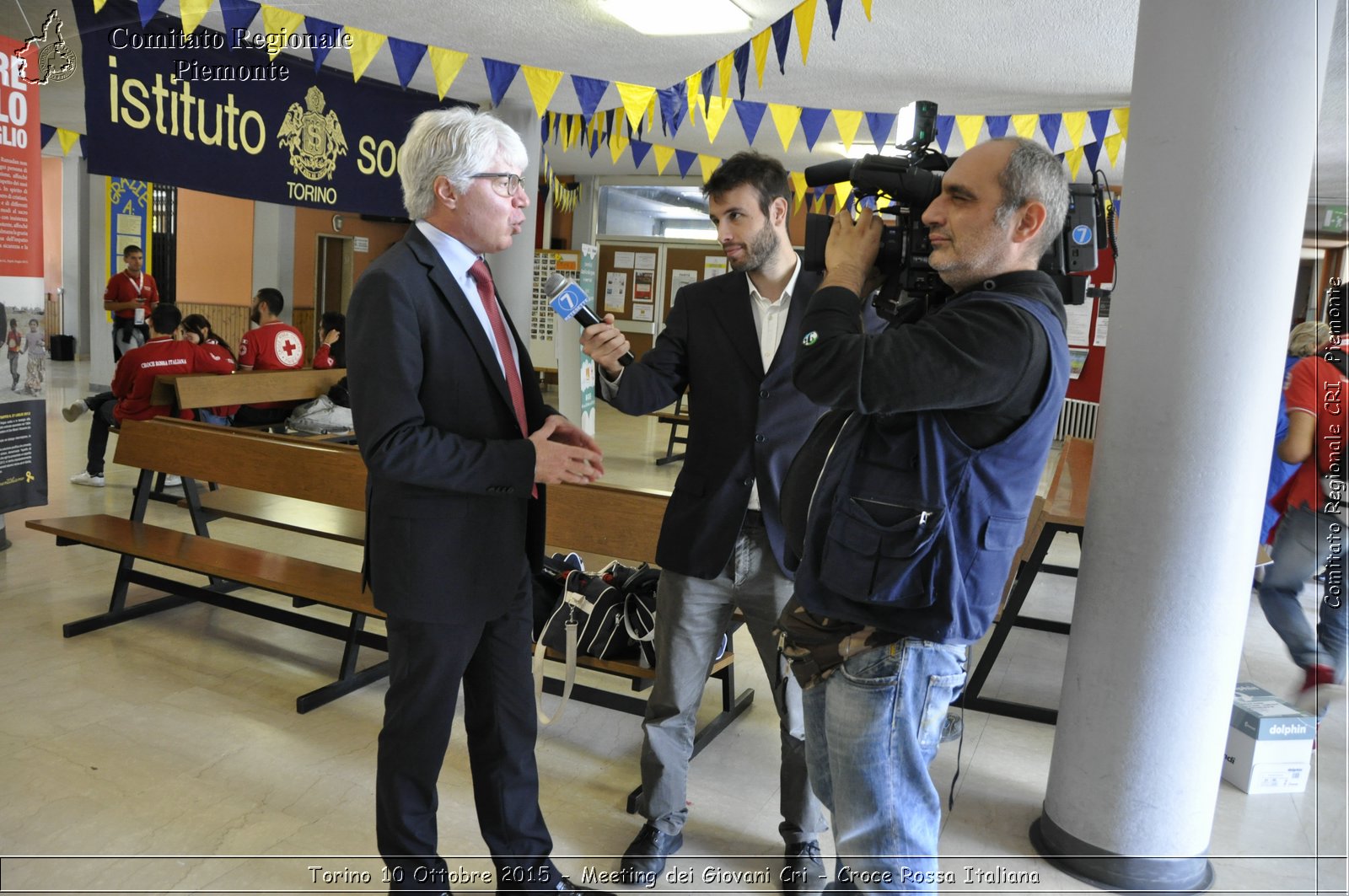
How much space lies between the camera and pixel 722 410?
2148 millimetres

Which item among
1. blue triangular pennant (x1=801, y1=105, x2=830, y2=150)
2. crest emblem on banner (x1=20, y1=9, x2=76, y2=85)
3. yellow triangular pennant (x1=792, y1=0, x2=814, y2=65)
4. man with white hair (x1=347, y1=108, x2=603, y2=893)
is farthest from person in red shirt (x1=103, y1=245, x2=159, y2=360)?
man with white hair (x1=347, y1=108, x2=603, y2=893)

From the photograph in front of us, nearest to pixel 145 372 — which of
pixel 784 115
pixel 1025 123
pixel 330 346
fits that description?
pixel 330 346

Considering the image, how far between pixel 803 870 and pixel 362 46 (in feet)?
16.7

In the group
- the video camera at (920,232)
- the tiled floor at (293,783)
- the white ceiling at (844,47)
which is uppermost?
the white ceiling at (844,47)

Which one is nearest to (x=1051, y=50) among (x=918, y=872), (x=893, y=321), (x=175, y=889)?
(x=893, y=321)

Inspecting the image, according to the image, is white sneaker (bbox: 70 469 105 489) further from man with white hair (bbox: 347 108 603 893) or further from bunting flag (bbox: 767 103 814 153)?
bunting flag (bbox: 767 103 814 153)

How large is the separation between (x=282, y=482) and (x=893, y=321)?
284cm

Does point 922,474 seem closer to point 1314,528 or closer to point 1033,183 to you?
point 1033,183

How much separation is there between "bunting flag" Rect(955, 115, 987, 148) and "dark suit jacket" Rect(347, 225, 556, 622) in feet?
21.0

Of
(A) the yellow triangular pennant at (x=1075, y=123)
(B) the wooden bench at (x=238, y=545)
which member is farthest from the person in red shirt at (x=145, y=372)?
(A) the yellow triangular pennant at (x=1075, y=123)

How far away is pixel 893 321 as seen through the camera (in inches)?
61.9

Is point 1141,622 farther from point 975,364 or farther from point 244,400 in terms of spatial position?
point 244,400

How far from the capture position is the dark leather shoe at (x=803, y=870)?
7.22ft

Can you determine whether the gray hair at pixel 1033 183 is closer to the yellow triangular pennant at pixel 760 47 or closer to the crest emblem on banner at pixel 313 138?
the yellow triangular pennant at pixel 760 47
